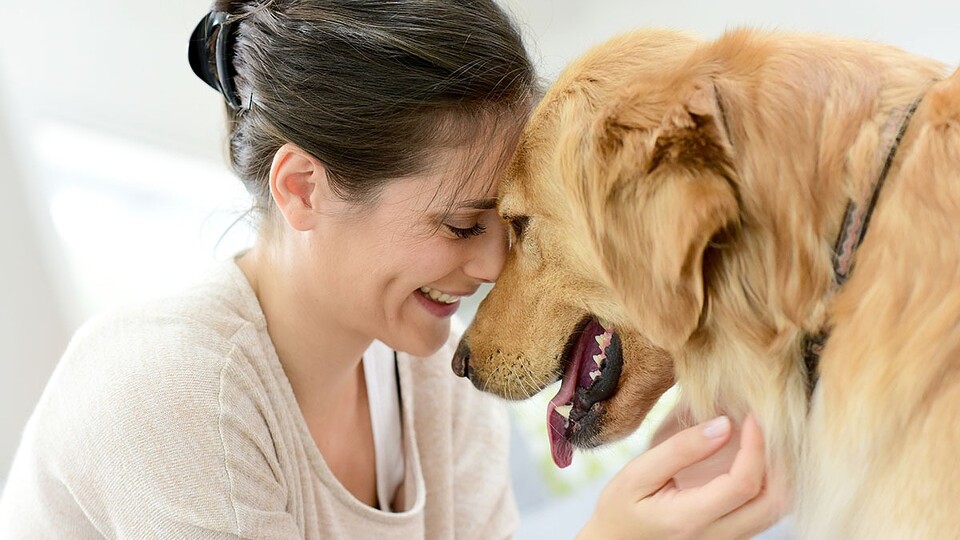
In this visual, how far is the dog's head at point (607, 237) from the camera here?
2.71 ft

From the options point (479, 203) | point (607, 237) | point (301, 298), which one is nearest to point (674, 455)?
point (607, 237)

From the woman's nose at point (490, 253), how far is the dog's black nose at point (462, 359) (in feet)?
0.34

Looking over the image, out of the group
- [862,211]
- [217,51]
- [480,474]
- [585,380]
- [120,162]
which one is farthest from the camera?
[120,162]

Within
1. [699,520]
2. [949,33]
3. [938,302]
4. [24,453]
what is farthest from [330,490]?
[949,33]

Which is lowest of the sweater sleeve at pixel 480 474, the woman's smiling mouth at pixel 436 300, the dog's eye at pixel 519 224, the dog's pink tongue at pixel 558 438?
the sweater sleeve at pixel 480 474

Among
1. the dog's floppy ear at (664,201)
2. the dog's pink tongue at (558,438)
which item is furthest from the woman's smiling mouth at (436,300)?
the dog's floppy ear at (664,201)

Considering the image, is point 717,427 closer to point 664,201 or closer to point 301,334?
point 664,201

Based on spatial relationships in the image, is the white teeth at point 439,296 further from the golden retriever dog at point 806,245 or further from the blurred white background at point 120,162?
the blurred white background at point 120,162

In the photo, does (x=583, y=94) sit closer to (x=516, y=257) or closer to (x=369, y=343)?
(x=516, y=257)

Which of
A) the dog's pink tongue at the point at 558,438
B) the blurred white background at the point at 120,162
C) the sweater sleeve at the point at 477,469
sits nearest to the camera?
the dog's pink tongue at the point at 558,438

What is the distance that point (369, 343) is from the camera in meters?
1.41

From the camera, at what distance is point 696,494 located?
1.03 m

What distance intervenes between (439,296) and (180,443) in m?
0.41

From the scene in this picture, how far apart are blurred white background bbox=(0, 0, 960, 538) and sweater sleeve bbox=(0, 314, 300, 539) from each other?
3.02ft
